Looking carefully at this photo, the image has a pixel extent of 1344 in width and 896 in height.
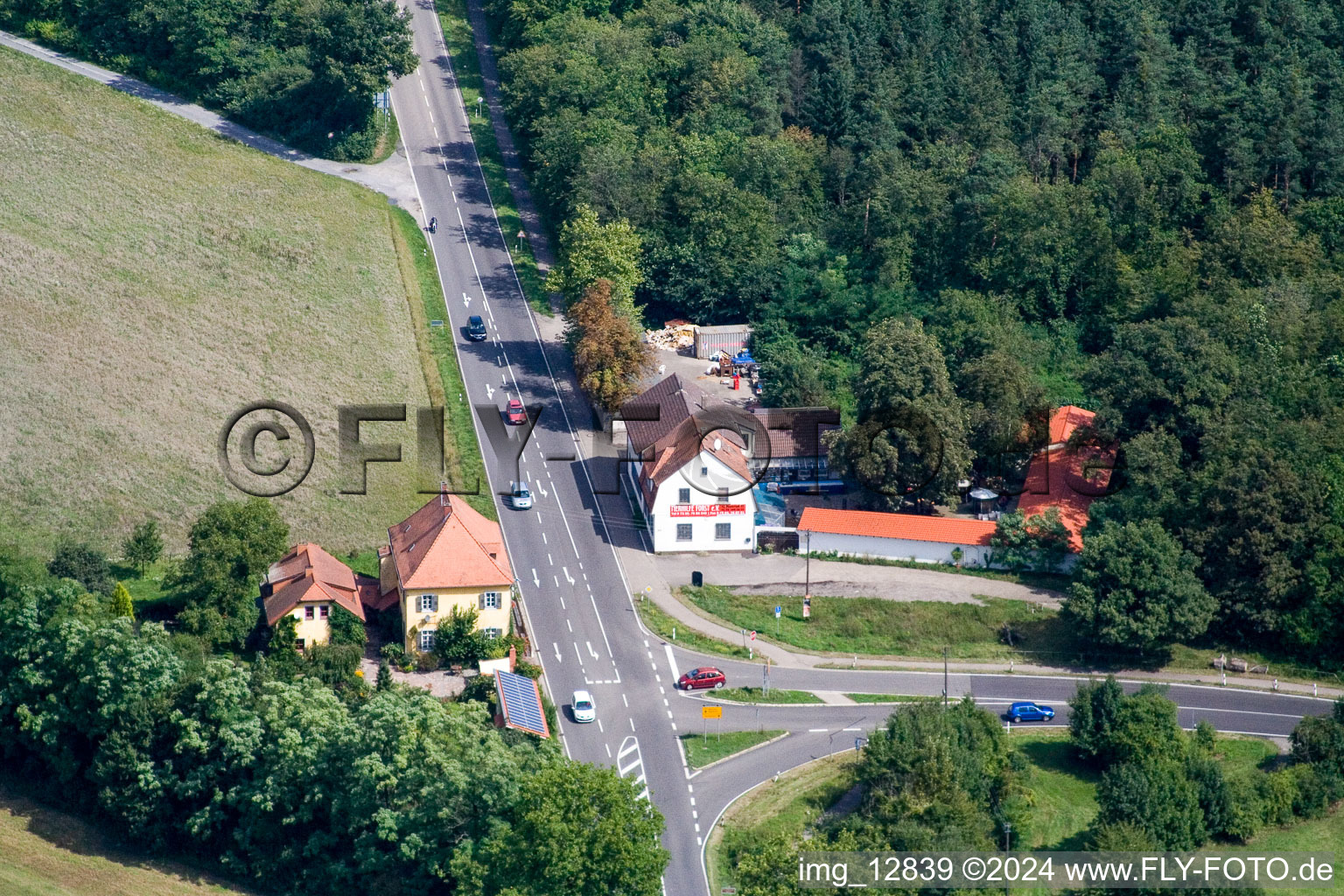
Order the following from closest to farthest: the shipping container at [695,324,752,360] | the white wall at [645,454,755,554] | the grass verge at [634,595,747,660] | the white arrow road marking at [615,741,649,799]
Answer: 1. the white arrow road marking at [615,741,649,799]
2. the grass verge at [634,595,747,660]
3. the white wall at [645,454,755,554]
4. the shipping container at [695,324,752,360]

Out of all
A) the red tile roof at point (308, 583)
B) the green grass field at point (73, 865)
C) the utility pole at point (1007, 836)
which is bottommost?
the green grass field at point (73, 865)

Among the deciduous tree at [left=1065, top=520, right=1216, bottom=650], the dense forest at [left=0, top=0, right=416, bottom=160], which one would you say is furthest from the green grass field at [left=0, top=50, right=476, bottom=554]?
the deciduous tree at [left=1065, top=520, right=1216, bottom=650]

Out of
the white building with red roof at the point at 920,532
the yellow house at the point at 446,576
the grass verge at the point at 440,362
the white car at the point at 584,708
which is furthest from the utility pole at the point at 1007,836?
the grass verge at the point at 440,362

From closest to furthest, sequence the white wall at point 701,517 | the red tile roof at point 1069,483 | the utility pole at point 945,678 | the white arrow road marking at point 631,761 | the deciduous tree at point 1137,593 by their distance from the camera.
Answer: the white arrow road marking at point 631,761 < the utility pole at point 945,678 < the deciduous tree at point 1137,593 < the white wall at point 701,517 < the red tile roof at point 1069,483

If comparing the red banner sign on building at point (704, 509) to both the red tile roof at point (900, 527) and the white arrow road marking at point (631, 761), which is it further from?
the white arrow road marking at point (631, 761)

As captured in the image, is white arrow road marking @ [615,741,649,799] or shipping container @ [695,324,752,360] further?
shipping container @ [695,324,752,360]

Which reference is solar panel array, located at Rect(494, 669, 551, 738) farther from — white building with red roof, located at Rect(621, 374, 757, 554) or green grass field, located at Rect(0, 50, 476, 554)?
white building with red roof, located at Rect(621, 374, 757, 554)
